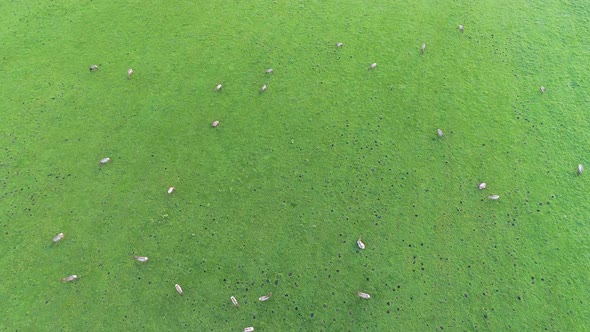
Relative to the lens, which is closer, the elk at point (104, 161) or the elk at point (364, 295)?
the elk at point (364, 295)

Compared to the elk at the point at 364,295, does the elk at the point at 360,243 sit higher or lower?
higher

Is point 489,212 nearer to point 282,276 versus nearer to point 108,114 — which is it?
point 282,276

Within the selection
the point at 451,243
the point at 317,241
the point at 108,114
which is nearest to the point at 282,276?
the point at 317,241

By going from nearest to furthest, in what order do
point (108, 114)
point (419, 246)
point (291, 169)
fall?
1. point (419, 246)
2. point (291, 169)
3. point (108, 114)

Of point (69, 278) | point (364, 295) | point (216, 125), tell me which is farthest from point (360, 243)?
point (69, 278)

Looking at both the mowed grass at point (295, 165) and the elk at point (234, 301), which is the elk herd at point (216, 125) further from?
the mowed grass at point (295, 165)

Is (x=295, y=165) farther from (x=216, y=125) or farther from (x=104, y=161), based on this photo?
(x=104, y=161)

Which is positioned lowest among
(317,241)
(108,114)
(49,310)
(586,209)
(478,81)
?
(49,310)

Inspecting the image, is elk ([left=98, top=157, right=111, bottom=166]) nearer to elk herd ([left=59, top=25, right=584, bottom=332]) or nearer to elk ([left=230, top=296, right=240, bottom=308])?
elk herd ([left=59, top=25, right=584, bottom=332])

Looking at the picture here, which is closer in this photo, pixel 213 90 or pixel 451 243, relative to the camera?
pixel 451 243

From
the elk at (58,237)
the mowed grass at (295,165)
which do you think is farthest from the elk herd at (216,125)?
the mowed grass at (295,165)
